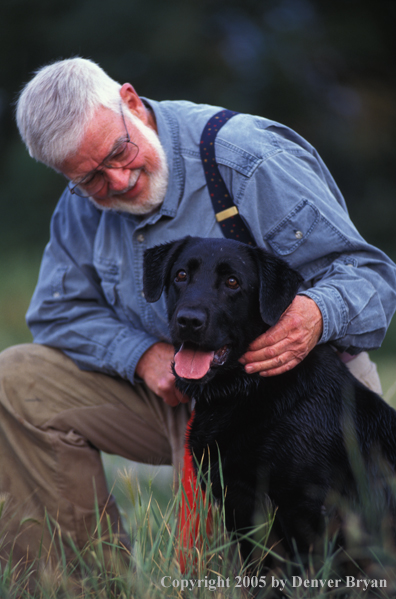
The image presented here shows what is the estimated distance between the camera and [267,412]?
80.0 inches

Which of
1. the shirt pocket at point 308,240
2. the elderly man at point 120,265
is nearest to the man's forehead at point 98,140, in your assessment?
the elderly man at point 120,265

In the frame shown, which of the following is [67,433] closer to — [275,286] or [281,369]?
[281,369]

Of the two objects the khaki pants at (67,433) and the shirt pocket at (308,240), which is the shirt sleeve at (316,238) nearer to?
the shirt pocket at (308,240)

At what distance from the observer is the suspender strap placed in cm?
242

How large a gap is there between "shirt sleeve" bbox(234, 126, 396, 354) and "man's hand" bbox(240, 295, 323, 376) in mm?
167

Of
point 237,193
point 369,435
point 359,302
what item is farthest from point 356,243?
point 369,435

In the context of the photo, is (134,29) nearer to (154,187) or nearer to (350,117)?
(350,117)

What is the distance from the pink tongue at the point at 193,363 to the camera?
6.71 feet

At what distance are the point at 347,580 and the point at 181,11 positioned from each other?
1009 cm

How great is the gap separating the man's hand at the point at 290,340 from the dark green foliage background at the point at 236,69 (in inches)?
299

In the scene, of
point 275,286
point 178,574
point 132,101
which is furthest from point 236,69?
point 178,574

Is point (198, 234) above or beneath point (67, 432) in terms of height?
above

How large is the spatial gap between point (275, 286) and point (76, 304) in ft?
3.64

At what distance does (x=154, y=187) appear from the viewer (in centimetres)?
254
